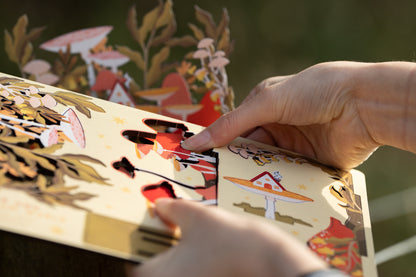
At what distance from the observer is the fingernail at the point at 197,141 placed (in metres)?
0.60

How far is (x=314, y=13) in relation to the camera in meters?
0.98

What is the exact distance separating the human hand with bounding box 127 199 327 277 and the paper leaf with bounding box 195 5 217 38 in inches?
18.1

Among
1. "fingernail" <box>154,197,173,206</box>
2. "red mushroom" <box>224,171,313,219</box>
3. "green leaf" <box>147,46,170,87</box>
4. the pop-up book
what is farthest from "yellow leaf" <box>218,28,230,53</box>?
"fingernail" <box>154,197,173,206</box>

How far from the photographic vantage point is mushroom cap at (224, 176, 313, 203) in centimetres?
55

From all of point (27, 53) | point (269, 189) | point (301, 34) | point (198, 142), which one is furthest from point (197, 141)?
point (301, 34)

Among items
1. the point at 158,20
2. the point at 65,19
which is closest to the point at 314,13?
the point at 158,20

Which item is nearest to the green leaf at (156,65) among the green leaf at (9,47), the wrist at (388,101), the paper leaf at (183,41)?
the paper leaf at (183,41)

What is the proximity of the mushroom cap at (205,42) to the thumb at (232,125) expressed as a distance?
17cm

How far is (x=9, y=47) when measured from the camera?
681mm

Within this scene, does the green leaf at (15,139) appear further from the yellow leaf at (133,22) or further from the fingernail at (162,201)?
the yellow leaf at (133,22)

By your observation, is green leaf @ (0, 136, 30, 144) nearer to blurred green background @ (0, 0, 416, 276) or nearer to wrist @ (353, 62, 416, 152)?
blurred green background @ (0, 0, 416, 276)

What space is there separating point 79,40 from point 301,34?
52cm

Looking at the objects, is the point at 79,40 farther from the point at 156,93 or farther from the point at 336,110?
the point at 336,110

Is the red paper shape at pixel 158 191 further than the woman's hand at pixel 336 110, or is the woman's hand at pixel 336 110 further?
the woman's hand at pixel 336 110
